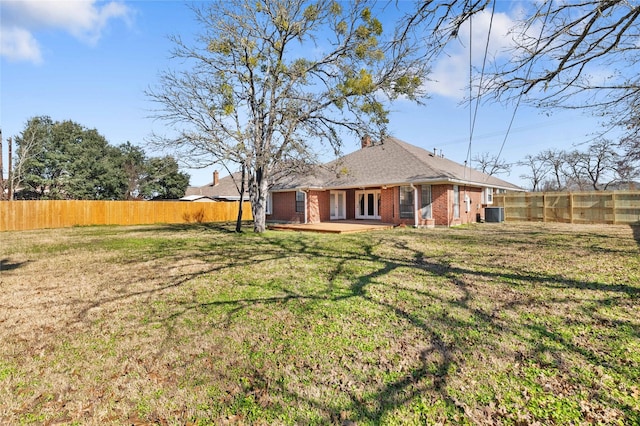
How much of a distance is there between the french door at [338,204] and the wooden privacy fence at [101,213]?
10720 mm

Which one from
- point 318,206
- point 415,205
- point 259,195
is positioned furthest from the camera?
point 318,206

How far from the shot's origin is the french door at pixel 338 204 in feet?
68.1

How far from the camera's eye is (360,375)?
9.87 feet

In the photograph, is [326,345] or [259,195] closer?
[326,345]

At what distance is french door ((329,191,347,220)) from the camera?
818 inches

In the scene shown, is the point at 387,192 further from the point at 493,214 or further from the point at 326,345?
the point at 326,345

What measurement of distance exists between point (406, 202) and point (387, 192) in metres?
1.31

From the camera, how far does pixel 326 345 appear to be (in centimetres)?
356

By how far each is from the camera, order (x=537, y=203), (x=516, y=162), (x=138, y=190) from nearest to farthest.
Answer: (x=537, y=203) → (x=138, y=190) → (x=516, y=162)

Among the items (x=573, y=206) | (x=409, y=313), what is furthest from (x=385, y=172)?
(x=409, y=313)

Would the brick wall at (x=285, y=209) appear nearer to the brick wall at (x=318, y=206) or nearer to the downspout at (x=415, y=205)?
the brick wall at (x=318, y=206)

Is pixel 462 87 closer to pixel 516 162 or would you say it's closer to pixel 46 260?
pixel 46 260

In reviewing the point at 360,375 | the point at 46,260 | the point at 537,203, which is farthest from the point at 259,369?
the point at 537,203

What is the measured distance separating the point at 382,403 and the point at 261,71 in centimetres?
Answer: 1425
